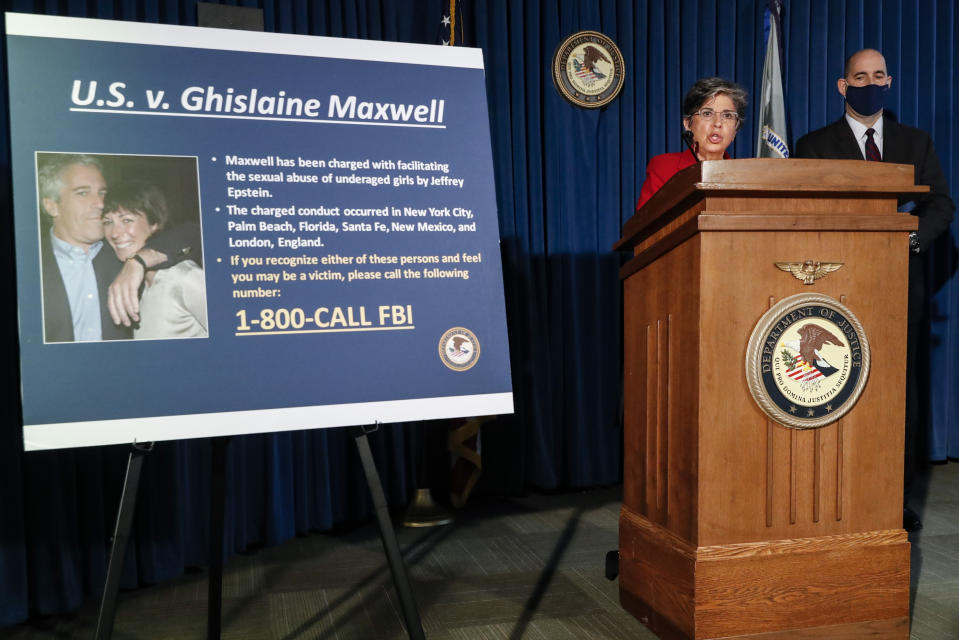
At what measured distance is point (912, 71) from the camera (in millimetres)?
4137

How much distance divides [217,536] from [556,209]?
2.35 meters

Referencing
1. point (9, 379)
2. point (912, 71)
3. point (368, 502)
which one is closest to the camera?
point (9, 379)

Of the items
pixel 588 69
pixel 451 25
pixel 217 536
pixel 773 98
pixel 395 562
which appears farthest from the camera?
pixel 773 98

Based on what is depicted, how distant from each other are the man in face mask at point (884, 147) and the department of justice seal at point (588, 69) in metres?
1.03

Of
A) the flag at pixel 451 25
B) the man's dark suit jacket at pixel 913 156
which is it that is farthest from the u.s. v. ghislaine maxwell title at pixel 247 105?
the man's dark suit jacket at pixel 913 156

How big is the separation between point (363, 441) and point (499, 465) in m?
2.07

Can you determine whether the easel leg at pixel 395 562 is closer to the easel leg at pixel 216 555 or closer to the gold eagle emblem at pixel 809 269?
the easel leg at pixel 216 555

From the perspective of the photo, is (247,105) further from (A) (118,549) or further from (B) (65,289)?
(A) (118,549)

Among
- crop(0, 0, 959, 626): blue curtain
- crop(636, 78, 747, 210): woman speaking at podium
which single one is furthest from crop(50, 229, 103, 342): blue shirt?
crop(636, 78, 747, 210): woman speaking at podium

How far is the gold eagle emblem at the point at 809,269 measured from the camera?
1614mm

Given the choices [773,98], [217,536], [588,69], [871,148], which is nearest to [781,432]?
[217,536]

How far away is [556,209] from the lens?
3.59 metres

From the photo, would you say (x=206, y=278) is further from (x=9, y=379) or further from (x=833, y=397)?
(x=833, y=397)

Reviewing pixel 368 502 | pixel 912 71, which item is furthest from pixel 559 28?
pixel 368 502
